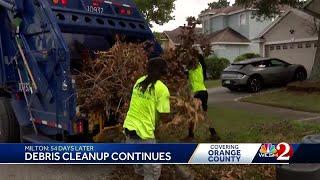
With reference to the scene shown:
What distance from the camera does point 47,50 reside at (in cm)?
713

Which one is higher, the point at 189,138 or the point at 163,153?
the point at 163,153

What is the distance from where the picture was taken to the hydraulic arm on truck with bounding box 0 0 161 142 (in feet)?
23.0

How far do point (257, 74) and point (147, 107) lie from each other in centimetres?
1644

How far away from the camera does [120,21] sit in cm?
828

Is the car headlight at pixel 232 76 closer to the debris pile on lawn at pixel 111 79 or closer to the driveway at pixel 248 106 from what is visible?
the driveway at pixel 248 106

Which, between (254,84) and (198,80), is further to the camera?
(254,84)

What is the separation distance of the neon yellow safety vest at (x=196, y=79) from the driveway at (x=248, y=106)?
177 inches

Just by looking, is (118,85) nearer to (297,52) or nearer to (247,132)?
(247,132)

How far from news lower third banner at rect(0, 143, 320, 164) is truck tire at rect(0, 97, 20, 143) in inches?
138

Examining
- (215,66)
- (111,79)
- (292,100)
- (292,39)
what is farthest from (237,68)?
(111,79)

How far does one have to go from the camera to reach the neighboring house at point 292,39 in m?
25.0

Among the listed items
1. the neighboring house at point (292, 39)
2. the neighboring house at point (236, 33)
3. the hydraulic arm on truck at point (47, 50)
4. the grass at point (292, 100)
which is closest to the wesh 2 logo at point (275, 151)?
the hydraulic arm on truck at point (47, 50)

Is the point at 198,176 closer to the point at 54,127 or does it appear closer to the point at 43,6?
the point at 54,127

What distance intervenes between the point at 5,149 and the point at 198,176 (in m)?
Answer: 2.69
